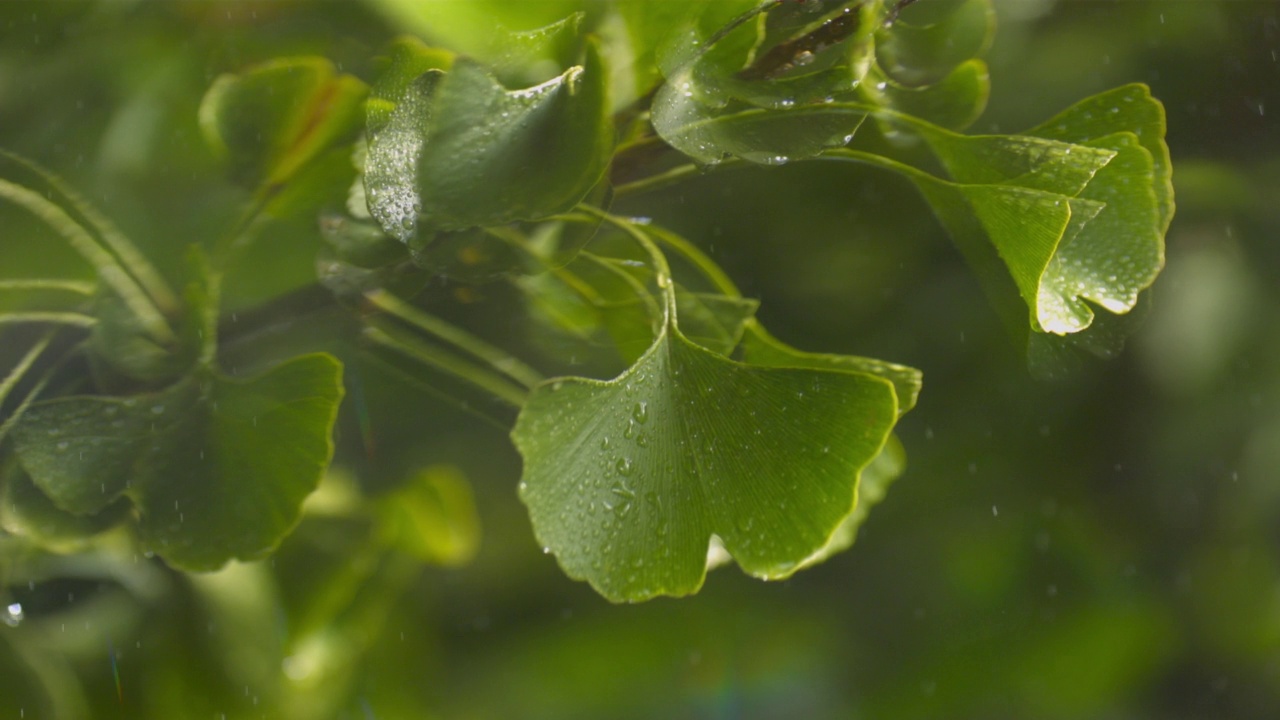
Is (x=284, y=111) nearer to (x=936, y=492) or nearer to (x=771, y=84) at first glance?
(x=771, y=84)

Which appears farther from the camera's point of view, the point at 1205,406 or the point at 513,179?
the point at 1205,406

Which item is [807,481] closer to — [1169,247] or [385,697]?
[385,697]

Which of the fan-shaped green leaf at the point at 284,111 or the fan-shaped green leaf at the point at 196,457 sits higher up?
the fan-shaped green leaf at the point at 284,111

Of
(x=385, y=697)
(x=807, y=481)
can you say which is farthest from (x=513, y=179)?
(x=385, y=697)

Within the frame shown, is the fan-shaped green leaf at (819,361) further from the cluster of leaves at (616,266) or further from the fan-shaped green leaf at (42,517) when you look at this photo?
the fan-shaped green leaf at (42,517)

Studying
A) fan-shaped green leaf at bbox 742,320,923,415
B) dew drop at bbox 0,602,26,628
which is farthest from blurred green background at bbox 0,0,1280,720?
fan-shaped green leaf at bbox 742,320,923,415

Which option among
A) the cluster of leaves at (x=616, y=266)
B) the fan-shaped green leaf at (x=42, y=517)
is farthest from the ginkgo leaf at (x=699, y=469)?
the fan-shaped green leaf at (x=42, y=517)
